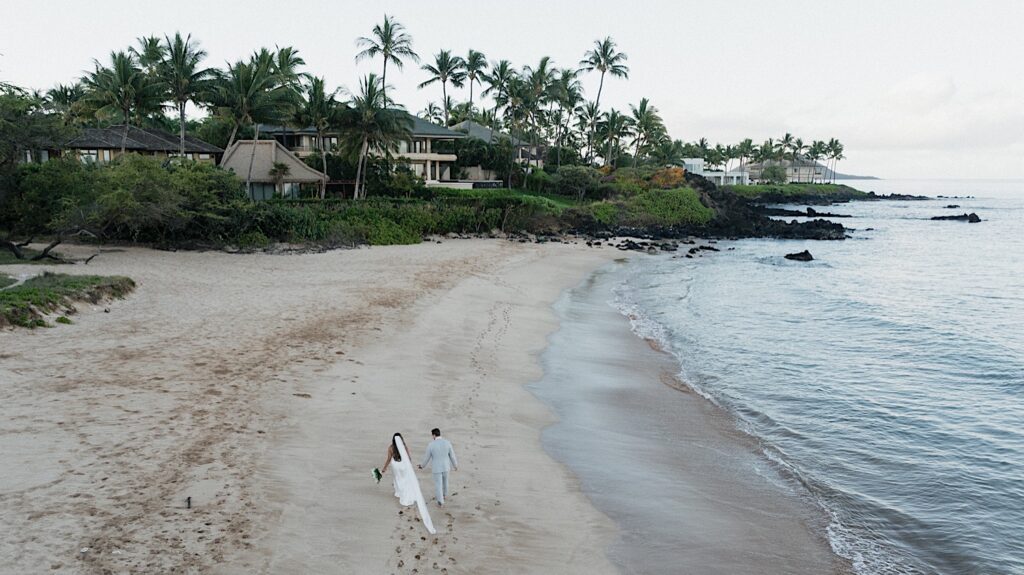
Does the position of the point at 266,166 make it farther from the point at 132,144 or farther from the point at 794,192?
the point at 794,192

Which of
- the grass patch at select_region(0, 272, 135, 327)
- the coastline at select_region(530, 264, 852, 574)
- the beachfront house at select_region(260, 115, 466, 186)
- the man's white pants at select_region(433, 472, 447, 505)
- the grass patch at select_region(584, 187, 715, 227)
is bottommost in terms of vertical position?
the coastline at select_region(530, 264, 852, 574)

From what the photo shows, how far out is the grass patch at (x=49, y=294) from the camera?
14070mm

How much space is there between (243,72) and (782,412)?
3614 cm

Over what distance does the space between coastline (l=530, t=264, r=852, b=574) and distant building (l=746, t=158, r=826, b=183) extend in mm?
140768

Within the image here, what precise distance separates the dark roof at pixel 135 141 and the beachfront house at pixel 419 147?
928cm

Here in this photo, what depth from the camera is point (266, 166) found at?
42.1 meters

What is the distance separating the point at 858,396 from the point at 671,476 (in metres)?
7.14

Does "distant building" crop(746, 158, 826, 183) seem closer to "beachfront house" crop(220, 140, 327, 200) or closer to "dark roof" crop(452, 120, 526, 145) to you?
"dark roof" crop(452, 120, 526, 145)

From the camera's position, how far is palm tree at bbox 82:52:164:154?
125 ft

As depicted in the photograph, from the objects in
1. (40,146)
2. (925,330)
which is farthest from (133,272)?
(925,330)

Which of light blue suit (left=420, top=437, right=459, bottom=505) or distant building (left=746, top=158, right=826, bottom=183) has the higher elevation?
distant building (left=746, top=158, right=826, bottom=183)

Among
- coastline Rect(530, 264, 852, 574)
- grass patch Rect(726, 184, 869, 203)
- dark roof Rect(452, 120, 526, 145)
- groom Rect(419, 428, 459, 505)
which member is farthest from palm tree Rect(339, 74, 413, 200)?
grass patch Rect(726, 184, 869, 203)

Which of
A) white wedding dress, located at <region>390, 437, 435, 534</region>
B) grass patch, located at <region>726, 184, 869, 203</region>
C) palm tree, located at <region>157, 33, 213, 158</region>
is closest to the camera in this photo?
white wedding dress, located at <region>390, 437, 435, 534</region>

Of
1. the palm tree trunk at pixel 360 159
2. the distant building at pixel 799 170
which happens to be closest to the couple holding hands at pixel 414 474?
the palm tree trunk at pixel 360 159
